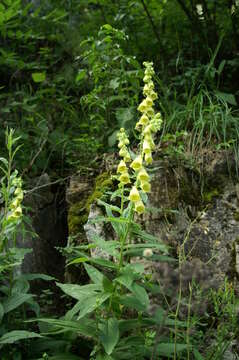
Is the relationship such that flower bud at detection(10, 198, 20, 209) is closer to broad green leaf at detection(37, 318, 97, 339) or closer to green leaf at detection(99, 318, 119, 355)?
broad green leaf at detection(37, 318, 97, 339)

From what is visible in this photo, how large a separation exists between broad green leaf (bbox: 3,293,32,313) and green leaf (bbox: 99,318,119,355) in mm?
428

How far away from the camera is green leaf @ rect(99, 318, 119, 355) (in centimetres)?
203

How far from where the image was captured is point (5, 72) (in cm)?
538

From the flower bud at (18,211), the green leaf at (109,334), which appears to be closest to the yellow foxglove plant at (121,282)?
the green leaf at (109,334)

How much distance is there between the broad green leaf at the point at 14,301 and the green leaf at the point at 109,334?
43 cm

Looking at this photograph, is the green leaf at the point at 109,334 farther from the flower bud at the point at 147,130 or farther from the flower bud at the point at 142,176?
the flower bud at the point at 147,130

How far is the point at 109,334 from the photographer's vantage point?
2.11 m

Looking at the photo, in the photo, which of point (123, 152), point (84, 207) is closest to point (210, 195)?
point (84, 207)

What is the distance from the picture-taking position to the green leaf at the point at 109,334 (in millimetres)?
2028

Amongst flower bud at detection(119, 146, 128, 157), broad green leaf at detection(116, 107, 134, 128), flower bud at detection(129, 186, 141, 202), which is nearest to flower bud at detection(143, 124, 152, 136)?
flower bud at detection(119, 146, 128, 157)

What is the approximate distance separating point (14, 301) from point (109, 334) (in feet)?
1.80

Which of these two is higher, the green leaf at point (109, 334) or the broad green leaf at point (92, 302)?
the broad green leaf at point (92, 302)

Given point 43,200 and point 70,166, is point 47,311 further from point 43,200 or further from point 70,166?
point 70,166

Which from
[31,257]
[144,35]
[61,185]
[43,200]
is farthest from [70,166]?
[144,35]
